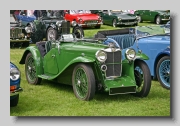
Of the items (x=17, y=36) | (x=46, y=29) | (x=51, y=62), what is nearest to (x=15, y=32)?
(x=17, y=36)

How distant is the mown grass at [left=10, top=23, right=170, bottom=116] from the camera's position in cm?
709

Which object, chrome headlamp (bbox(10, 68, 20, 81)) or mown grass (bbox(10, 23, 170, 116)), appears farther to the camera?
mown grass (bbox(10, 23, 170, 116))

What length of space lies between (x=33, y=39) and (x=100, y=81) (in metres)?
4.35

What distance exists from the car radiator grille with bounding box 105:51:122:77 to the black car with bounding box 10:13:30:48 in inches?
95.4

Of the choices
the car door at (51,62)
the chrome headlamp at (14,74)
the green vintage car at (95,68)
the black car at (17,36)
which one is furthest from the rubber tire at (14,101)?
the black car at (17,36)

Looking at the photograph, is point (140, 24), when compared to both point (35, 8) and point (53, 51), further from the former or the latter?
point (35, 8)

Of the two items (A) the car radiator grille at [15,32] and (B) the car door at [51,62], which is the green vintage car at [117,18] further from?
(A) the car radiator grille at [15,32]

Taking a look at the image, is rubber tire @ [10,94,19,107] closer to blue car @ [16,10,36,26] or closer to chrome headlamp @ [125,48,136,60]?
blue car @ [16,10,36,26]

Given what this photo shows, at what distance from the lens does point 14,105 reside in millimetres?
7250

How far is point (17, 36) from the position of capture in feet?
34.4

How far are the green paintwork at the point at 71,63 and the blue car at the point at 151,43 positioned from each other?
563mm

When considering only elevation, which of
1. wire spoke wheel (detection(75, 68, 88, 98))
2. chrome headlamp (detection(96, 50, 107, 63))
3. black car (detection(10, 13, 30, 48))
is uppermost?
black car (detection(10, 13, 30, 48))

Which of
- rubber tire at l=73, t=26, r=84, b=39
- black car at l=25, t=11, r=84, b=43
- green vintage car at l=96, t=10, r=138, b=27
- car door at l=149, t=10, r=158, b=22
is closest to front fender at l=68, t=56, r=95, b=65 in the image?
green vintage car at l=96, t=10, r=138, b=27

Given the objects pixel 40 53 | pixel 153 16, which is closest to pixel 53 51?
pixel 40 53
